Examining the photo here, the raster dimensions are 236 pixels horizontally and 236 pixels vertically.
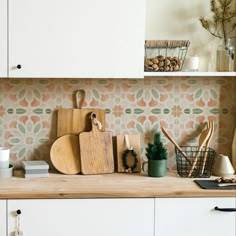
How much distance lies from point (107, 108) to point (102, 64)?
0.44 m

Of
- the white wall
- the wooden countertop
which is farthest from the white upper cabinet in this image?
the wooden countertop

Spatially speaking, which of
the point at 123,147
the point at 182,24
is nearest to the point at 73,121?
the point at 123,147

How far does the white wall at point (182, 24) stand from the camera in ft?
9.51

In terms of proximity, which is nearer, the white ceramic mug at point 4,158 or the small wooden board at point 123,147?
the white ceramic mug at point 4,158

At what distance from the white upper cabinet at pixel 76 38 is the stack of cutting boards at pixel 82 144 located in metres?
0.41

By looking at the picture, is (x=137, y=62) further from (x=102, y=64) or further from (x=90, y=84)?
(x=90, y=84)
